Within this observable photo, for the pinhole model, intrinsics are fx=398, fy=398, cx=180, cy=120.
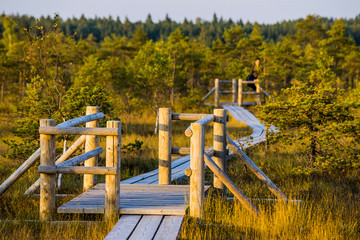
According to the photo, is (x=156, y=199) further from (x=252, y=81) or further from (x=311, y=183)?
(x=252, y=81)

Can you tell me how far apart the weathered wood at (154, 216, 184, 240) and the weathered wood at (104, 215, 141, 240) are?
306 millimetres

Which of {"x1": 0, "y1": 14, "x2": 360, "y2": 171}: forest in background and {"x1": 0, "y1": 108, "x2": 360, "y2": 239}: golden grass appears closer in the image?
{"x1": 0, "y1": 108, "x2": 360, "y2": 239}: golden grass

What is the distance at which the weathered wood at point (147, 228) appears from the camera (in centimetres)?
404

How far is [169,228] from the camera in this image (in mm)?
4281

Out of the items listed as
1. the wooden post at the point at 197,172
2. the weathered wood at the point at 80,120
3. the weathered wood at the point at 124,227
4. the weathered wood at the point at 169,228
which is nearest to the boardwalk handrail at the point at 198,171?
the wooden post at the point at 197,172

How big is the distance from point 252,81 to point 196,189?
595 inches

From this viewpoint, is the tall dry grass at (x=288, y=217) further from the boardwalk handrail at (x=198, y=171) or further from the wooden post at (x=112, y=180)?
the wooden post at (x=112, y=180)

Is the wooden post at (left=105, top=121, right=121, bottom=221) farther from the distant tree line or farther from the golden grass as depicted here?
the distant tree line

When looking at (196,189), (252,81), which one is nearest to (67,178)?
(196,189)

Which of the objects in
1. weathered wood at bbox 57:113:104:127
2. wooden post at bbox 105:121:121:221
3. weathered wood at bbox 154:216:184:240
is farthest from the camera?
weathered wood at bbox 57:113:104:127

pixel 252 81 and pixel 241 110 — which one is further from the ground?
pixel 252 81

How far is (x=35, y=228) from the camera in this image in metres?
4.68

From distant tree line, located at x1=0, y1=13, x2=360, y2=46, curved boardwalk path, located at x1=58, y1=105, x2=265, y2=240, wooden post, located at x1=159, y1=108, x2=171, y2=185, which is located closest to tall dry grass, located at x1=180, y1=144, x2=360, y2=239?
curved boardwalk path, located at x1=58, y1=105, x2=265, y2=240

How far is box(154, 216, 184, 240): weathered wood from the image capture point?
4.01m
